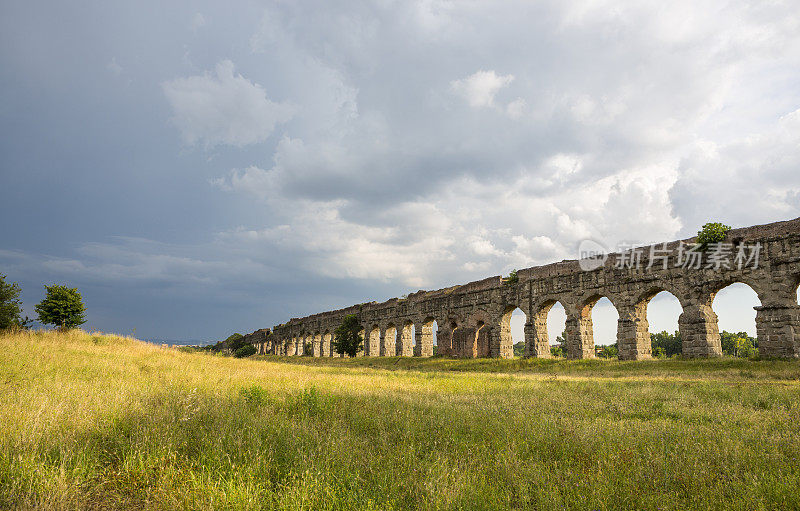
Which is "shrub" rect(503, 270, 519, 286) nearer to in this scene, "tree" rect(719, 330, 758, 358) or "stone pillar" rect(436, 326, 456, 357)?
"stone pillar" rect(436, 326, 456, 357)

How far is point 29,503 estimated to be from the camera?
8.68ft

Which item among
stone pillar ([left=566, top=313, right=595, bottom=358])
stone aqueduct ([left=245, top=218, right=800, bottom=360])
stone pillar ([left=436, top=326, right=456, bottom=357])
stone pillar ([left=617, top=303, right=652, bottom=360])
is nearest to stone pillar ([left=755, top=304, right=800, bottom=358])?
stone aqueduct ([left=245, top=218, right=800, bottom=360])

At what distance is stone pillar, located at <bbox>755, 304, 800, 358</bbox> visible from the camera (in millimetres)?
15555

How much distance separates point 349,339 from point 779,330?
3036 centimetres

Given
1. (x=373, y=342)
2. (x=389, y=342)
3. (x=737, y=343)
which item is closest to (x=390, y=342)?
(x=389, y=342)

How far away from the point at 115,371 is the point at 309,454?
743 centimetres

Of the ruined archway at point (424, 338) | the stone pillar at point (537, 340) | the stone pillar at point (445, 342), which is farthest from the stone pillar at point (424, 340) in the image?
the stone pillar at point (537, 340)

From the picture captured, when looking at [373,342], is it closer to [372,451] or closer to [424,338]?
[424,338]

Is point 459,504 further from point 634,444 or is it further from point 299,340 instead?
point 299,340

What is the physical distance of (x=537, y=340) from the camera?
24.5m

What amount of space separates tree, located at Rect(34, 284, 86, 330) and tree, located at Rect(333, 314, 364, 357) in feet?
70.6

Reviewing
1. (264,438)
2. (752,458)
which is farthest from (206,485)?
(752,458)

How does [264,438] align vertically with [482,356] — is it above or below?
above

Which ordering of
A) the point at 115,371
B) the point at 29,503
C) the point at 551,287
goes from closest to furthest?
the point at 29,503, the point at 115,371, the point at 551,287
